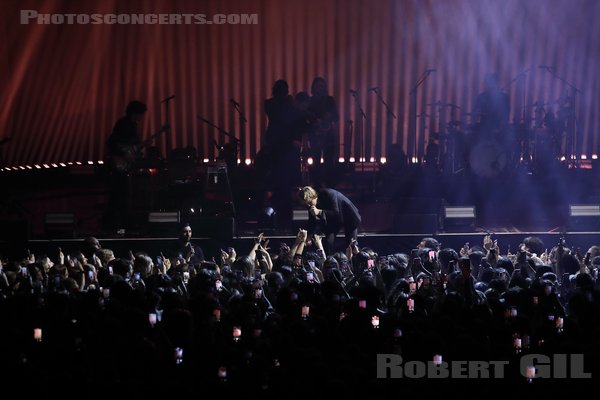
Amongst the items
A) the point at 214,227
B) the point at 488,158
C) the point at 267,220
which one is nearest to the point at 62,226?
the point at 214,227

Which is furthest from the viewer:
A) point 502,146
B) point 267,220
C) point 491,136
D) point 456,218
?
point 491,136

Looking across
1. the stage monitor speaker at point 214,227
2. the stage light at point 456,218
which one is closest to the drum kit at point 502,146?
the stage light at point 456,218

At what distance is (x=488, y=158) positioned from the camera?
1405cm

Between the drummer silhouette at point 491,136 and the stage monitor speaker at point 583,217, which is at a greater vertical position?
the drummer silhouette at point 491,136

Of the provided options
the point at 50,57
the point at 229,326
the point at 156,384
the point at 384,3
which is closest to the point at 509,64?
the point at 384,3

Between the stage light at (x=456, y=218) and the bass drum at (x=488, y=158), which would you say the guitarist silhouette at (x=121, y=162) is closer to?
the stage light at (x=456, y=218)

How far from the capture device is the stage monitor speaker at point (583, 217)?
12.5 m

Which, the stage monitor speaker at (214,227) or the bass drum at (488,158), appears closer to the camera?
the stage monitor speaker at (214,227)

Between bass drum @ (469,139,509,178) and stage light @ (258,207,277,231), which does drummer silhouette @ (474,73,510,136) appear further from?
stage light @ (258,207,277,231)

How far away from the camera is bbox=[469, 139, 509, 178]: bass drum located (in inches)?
550

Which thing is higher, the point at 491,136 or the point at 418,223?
the point at 491,136

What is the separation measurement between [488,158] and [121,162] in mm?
5580

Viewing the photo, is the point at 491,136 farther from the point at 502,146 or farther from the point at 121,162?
the point at 121,162

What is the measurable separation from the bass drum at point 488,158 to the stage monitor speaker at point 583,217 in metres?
1.69
